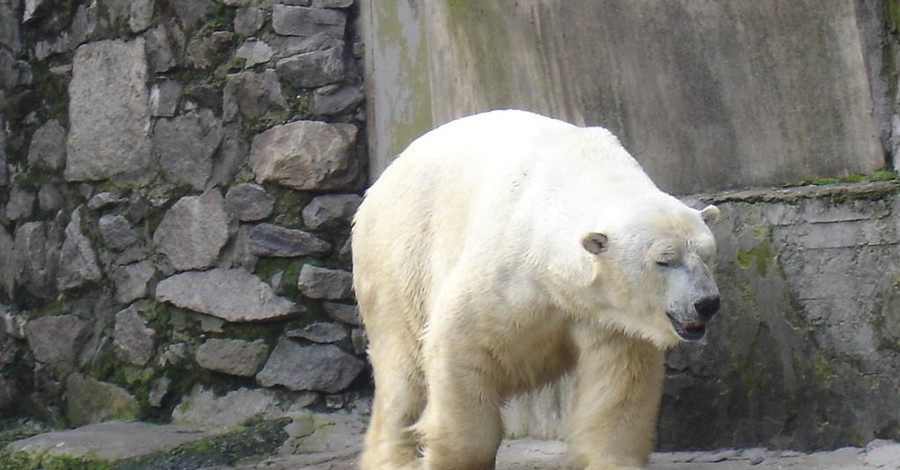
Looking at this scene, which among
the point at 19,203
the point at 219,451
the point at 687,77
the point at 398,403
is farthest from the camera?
the point at 19,203

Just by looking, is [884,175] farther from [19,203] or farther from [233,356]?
[19,203]

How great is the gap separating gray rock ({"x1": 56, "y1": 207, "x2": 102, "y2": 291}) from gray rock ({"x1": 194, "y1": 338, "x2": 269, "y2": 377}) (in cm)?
73

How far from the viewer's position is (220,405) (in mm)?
5469

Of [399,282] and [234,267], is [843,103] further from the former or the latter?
[234,267]

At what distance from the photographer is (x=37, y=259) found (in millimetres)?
6105

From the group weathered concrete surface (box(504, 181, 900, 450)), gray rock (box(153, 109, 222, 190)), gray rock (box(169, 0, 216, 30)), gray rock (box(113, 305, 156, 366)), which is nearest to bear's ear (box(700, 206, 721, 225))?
weathered concrete surface (box(504, 181, 900, 450))

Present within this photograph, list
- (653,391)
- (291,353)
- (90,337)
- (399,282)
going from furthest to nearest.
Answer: (90,337), (291,353), (399,282), (653,391)

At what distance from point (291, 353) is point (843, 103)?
8.27 ft

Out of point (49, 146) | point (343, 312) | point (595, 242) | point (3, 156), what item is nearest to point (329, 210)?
point (343, 312)

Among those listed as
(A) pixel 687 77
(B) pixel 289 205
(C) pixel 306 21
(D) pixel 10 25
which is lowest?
(B) pixel 289 205

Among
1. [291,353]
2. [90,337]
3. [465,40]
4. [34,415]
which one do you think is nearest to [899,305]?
[465,40]

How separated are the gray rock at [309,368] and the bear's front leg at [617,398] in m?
2.03

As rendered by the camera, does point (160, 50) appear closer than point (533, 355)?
No

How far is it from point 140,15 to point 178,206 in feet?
2.88
